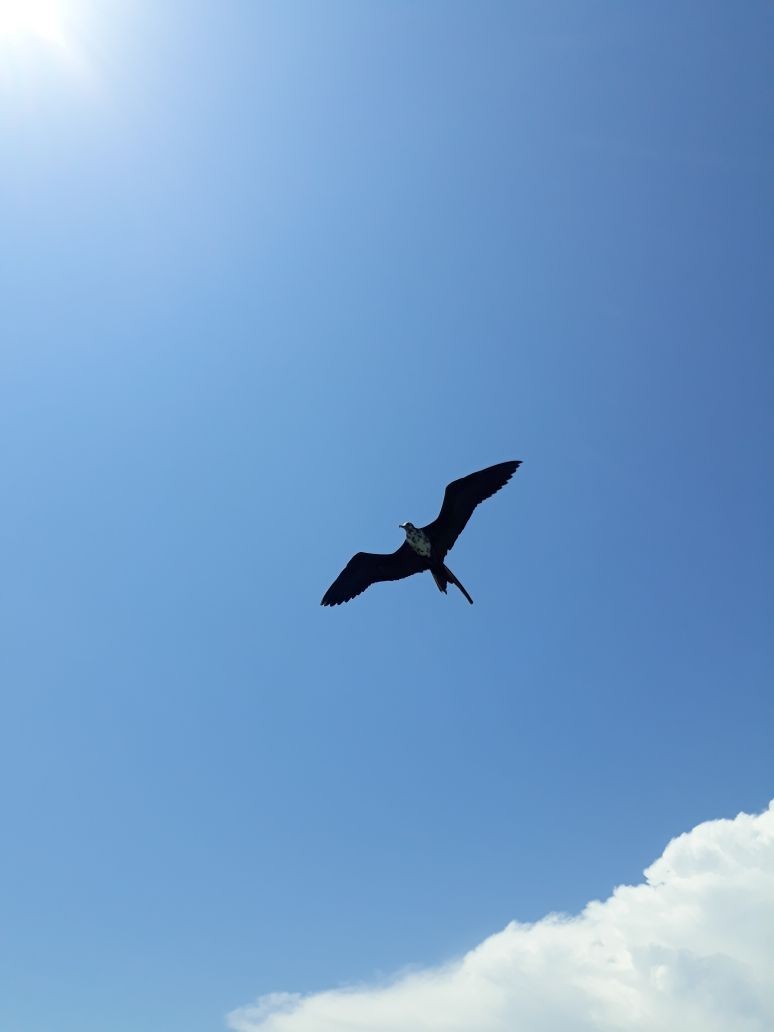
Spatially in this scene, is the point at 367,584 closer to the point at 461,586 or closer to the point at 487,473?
the point at 461,586

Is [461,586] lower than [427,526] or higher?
lower

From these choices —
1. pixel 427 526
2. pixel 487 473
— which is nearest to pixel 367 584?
pixel 427 526

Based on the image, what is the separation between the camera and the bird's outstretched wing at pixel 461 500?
2455cm

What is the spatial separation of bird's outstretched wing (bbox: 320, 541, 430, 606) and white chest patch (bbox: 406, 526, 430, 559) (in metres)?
0.21

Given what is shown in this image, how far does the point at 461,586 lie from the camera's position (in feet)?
81.1

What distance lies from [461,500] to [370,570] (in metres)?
4.44

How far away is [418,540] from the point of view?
25.4 m

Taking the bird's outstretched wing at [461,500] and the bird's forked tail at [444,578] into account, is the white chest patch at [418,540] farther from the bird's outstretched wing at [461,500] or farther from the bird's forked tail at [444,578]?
the bird's forked tail at [444,578]

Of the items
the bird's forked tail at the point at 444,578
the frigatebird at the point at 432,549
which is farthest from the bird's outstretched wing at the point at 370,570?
the bird's forked tail at the point at 444,578

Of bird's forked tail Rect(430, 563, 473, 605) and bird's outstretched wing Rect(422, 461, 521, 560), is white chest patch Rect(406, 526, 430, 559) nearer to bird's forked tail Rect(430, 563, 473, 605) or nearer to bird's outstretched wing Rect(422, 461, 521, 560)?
bird's outstretched wing Rect(422, 461, 521, 560)

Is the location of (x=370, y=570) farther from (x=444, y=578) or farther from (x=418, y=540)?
(x=444, y=578)

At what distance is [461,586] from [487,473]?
4.18m

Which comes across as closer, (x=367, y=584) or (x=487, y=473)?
(x=487, y=473)

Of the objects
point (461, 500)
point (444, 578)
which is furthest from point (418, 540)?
point (461, 500)
